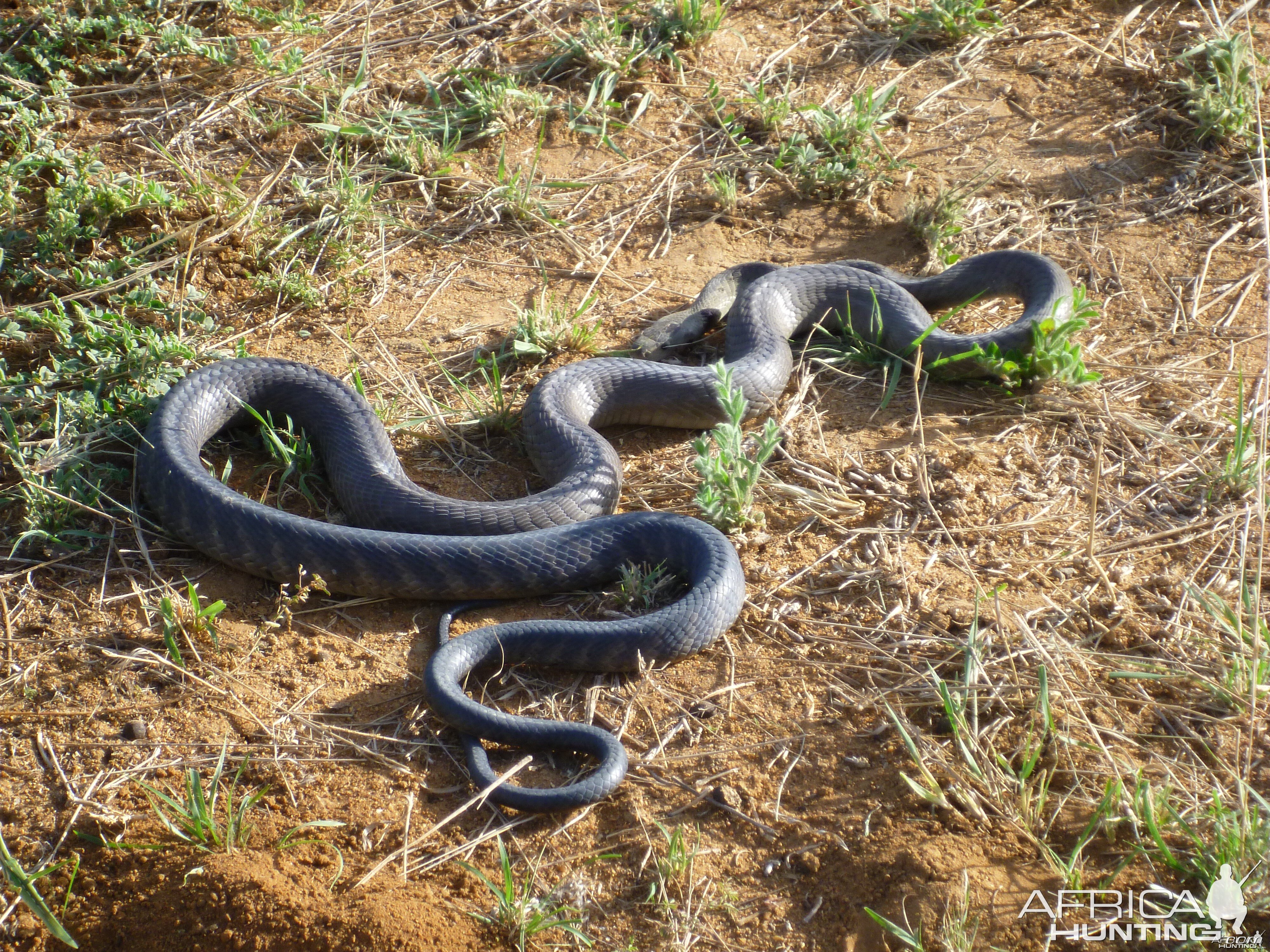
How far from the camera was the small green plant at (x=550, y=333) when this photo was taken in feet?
17.6

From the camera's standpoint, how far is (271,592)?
Result: 4.28 meters

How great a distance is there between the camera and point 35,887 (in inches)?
130

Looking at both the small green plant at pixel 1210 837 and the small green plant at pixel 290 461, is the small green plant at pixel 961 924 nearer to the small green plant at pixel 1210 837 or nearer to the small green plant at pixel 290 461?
the small green plant at pixel 1210 837

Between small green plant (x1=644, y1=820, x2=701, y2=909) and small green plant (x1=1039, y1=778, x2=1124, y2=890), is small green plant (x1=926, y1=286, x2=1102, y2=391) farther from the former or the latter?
small green plant (x1=644, y1=820, x2=701, y2=909)

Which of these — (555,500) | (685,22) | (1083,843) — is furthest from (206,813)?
(685,22)

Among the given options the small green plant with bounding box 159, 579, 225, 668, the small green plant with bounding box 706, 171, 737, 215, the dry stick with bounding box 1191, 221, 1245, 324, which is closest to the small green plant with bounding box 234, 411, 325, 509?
the small green plant with bounding box 159, 579, 225, 668

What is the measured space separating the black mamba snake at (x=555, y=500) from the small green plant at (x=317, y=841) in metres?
0.51

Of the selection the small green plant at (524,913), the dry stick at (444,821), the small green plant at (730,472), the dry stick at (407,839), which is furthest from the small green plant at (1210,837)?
the dry stick at (407,839)

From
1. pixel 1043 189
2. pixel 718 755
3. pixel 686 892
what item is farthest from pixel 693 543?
Result: pixel 1043 189

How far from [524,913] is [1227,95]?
640 centimetres

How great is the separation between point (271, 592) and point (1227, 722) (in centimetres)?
374

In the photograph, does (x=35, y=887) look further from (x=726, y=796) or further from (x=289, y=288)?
(x=289, y=288)

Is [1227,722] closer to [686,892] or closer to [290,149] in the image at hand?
[686,892]

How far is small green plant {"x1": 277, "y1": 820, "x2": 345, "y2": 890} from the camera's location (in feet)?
10.6
